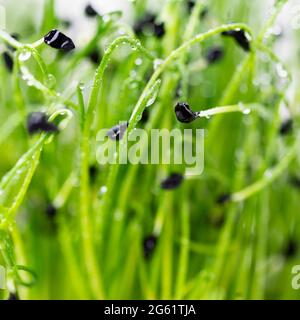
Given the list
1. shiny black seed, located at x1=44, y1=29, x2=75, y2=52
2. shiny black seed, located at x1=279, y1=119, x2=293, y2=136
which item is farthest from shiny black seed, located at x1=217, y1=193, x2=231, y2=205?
shiny black seed, located at x1=44, y1=29, x2=75, y2=52

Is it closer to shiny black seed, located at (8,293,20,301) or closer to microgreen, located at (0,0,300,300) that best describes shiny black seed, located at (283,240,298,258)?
microgreen, located at (0,0,300,300)

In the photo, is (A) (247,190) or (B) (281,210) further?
(B) (281,210)

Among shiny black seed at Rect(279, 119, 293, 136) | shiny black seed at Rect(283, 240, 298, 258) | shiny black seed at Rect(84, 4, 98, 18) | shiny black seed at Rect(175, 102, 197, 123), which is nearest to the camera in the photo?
shiny black seed at Rect(175, 102, 197, 123)

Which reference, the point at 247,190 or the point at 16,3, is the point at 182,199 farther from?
the point at 16,3

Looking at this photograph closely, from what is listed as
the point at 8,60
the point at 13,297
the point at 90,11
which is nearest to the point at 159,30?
the point at 90,11

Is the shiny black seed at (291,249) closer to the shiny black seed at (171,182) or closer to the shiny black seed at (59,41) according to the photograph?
the shiny black seed at (171,182)

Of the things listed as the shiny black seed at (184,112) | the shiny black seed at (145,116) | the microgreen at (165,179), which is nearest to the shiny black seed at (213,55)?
the microgreen at (165,179)
